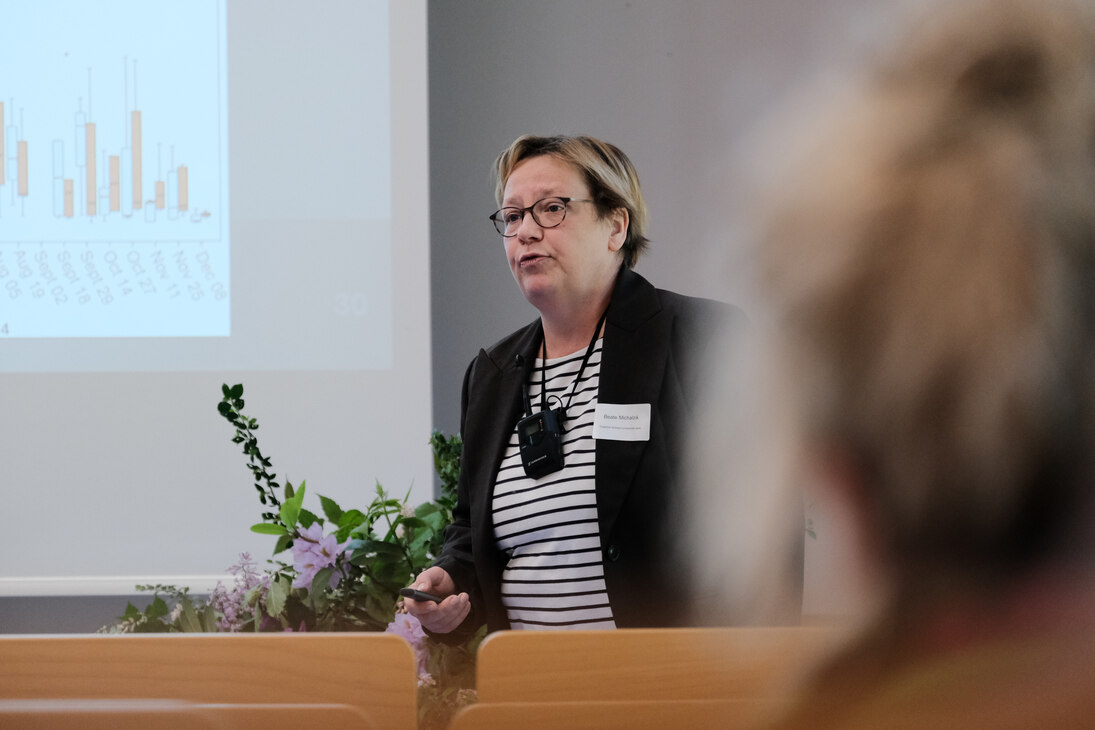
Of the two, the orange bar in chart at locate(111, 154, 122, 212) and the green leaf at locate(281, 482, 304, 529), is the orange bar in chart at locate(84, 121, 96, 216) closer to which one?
the orange bar in chart at locate(111, 154, 122, 212)

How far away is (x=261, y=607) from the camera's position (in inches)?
53.6

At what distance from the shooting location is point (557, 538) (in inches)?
66.7

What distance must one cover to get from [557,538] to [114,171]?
2.18m

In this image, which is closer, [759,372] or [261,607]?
[759,372]

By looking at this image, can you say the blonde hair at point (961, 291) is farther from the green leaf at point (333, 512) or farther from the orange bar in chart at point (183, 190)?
the orange bar in chart at point (183, 190)

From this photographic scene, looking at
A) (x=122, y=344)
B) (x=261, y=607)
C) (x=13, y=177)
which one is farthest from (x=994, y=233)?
(x=13, y=177)

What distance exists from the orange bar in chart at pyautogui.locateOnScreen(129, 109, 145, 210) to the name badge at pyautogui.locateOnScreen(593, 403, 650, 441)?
2023 mm

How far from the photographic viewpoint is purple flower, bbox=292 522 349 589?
1342 millimetres

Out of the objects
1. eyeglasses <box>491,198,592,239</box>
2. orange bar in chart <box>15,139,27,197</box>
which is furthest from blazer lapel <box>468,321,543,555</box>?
orange bar in chart <box>15,139,27,197</box>

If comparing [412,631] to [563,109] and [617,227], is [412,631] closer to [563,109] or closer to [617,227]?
[617,227]

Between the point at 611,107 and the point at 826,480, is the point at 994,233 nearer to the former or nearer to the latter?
the point at 826,480

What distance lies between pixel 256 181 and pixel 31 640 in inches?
96.0

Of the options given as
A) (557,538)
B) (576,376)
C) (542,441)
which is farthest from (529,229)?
(557,538)

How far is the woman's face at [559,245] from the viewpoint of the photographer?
184 cm
